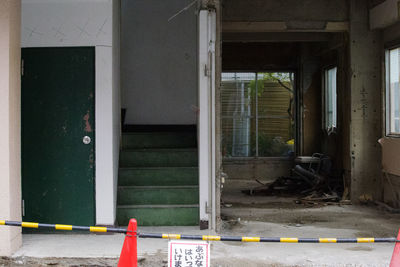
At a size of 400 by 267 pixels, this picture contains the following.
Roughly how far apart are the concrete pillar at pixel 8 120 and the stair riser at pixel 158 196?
1.93 m

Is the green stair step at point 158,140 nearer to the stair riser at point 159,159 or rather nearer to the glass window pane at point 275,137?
the stair riser at point 159,159

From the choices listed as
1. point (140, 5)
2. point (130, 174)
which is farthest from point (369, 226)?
point (140, 5)

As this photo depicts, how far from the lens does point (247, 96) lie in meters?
14.2

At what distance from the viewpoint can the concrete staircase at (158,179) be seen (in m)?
7.12

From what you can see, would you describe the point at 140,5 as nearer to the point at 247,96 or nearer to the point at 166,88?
the point at 166,88

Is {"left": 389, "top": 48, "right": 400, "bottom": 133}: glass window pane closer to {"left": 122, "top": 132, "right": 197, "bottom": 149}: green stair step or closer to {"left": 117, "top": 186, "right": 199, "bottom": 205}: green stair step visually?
{"left": 122, "top": 132, "right": 197, "bottom": 149}: green stair step

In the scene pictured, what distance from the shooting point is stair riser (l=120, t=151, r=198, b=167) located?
7.96 metres

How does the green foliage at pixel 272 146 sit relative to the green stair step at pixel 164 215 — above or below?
above

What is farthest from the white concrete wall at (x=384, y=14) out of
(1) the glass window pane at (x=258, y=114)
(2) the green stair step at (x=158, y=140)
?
(1) the glass window pane at (x=258, y=114)

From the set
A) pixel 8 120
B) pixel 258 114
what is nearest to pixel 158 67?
pixel 8 120

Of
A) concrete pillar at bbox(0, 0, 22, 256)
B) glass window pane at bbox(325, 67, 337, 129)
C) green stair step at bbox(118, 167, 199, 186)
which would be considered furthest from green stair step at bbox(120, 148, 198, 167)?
glass window pane at bbox(325, 67, 337, 129)

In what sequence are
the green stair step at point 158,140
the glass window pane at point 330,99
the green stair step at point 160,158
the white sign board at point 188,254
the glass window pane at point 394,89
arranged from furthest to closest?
the glass window pane at point 330,99
the glass window pane at point 394,89
the green stair step at point 158,140
the green stair step at point 160,158
the white sign board at point 188,254

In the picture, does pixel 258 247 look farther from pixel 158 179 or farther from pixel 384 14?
pixel 384 14

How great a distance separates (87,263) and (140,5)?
5784 millimetres
